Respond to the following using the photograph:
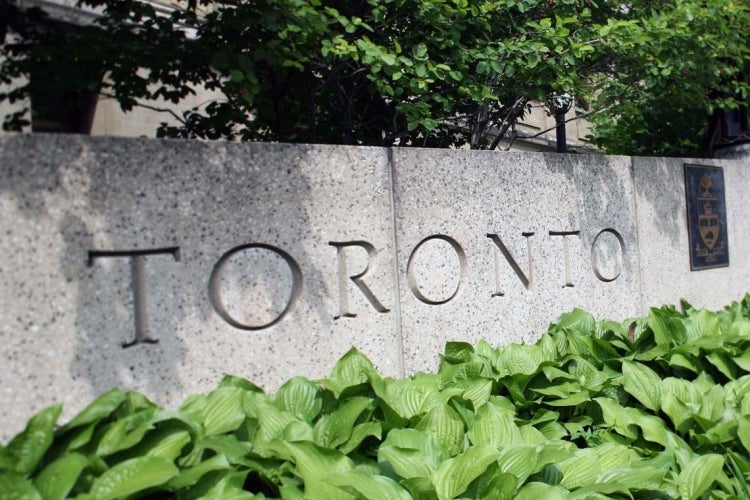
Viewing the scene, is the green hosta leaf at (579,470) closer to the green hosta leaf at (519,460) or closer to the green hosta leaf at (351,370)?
the green hosta leaf at (519,460)

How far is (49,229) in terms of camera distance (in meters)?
2.50

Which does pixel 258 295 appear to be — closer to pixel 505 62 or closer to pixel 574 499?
pixel 574 499

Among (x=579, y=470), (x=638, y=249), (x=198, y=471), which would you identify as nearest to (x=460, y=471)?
(x=579, y=470)

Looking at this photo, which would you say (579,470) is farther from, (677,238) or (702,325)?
(677,238)

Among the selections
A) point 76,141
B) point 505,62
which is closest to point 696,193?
point 505,62

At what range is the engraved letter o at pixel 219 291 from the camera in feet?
9.53

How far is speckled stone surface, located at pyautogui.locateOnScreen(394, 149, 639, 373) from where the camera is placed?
3.64 m

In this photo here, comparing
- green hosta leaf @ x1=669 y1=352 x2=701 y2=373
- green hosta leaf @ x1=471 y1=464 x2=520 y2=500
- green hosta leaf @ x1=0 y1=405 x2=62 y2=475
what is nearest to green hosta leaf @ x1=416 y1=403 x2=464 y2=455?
green hosta leaf @ x1=471 y1=464 x2=520 y2=500

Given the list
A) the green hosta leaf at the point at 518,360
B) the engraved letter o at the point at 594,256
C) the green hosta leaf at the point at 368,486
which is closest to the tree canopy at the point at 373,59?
the engraved letter o at the point at 594,256

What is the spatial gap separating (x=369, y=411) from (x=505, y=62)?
2380 mm

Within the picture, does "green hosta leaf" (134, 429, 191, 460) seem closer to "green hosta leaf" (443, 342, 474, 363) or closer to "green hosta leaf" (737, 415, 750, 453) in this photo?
"green hosta leaf" (443, 342, 474, 363)

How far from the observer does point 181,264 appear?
111 inches

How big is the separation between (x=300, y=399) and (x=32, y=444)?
1.00m

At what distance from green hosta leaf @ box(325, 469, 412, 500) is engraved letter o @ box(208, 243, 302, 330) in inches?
40.3
